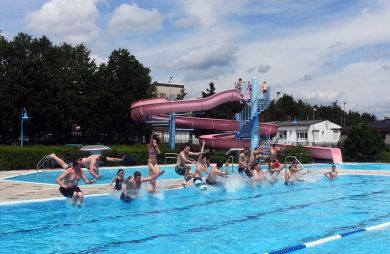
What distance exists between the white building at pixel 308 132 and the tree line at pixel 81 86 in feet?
72.8

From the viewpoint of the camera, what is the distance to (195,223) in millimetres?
10367

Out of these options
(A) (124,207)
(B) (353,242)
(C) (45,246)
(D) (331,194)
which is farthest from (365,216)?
(C) (45,246)

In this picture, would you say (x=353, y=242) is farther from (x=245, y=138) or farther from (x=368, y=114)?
(x=368, y=114)

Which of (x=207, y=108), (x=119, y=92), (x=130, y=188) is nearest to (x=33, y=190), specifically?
(x=130, y=188)

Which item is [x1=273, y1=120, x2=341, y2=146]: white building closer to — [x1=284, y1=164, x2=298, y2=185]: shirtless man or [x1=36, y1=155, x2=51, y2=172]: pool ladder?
[x1=36, y1=155, x2=51, y2=172]: pool ladder

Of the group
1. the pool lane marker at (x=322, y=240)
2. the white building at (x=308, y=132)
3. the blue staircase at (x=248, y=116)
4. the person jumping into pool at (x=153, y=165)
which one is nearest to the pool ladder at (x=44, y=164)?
the person jumping into pool at (x=153, y=165)

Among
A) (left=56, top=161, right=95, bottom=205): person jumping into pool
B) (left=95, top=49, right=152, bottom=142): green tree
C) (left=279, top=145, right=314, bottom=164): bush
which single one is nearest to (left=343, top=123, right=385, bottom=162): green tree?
(left=279, top=145, right=314, bottom=164): bush

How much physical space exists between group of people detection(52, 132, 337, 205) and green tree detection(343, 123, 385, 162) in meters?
15.2

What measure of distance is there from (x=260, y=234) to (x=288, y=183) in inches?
401

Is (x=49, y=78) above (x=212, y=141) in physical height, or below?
above

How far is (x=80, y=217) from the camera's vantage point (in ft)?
35.9

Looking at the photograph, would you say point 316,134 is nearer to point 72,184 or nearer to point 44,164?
point 44,164

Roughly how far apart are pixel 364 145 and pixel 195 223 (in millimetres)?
28347

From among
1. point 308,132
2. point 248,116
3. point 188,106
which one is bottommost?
point 308,132
